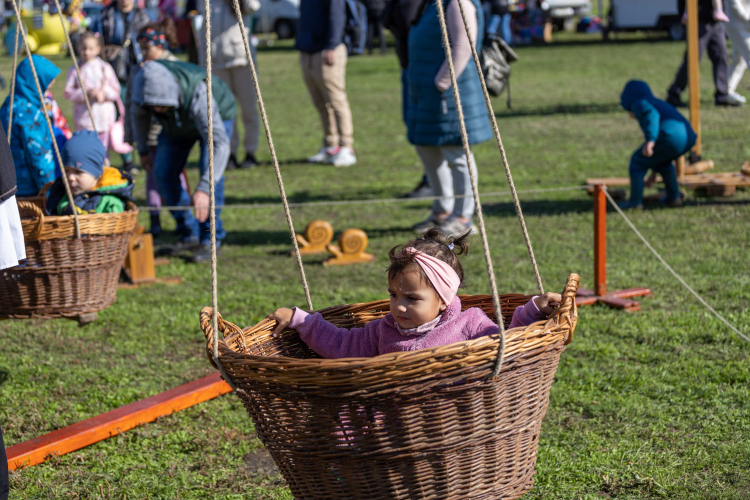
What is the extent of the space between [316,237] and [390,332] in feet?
12.0

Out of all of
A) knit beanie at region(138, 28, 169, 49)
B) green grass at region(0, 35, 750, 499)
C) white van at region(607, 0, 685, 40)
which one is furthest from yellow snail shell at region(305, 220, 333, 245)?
white van at region(607, 0, 685, 40)

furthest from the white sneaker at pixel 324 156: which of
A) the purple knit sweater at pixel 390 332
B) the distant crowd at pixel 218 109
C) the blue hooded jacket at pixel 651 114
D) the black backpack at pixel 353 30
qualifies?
the purple knit sweater at pixel 390 332

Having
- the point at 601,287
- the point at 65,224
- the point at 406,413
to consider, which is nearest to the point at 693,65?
the point at 601,287

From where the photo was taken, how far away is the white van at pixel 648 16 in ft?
70.6

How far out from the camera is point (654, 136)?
650cm

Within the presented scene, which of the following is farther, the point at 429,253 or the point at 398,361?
the point at 429,253

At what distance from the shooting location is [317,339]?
269 cm

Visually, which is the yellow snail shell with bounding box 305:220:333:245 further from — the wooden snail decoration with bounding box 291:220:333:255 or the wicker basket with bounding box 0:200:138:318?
the wicker basket with bounding box 0:200:138:318

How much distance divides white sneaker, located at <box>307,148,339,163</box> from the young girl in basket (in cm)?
704

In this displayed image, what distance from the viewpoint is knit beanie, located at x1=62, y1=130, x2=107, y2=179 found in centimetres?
427

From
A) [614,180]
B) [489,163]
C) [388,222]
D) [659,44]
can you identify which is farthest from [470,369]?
[659,44]

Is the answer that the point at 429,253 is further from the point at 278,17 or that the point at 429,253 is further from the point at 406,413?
the point at 278,17

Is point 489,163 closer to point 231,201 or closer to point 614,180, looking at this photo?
point 614,180

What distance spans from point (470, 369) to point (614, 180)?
19.1ft
